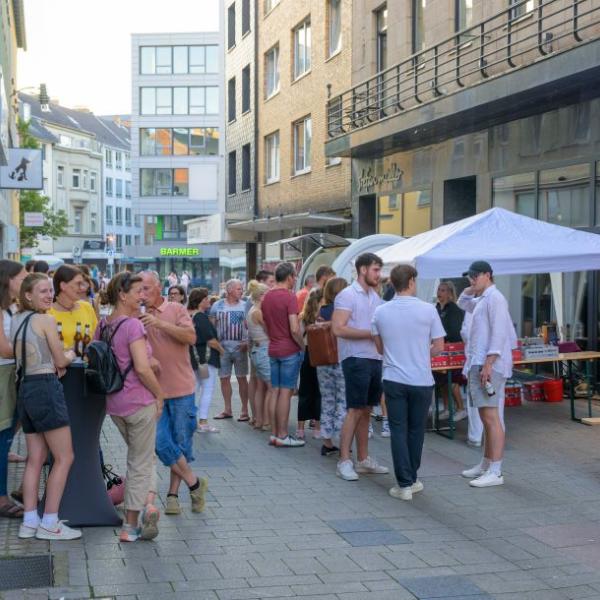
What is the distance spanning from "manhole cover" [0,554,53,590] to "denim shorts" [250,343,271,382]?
4.85 metres

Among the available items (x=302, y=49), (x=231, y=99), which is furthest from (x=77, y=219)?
(x=302, y=49)

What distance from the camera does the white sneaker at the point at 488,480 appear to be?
7.87m

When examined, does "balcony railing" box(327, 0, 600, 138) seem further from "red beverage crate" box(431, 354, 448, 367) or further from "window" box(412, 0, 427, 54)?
"red beverage crate" box(431, 354, 448, 367)

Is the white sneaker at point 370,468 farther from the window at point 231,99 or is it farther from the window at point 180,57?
the window at point 180,57

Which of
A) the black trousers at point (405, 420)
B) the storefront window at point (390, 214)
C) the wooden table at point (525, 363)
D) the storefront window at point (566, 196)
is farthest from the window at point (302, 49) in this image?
the black trousers at point (405, 420)

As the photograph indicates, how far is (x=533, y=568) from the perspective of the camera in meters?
5.73

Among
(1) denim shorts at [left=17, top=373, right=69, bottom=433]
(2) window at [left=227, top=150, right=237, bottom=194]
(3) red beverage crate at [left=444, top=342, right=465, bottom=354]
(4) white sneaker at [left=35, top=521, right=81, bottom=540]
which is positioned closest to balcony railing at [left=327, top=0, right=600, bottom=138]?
(3) red beverage crate at [left=444, top=342, right=465, bottom=354]

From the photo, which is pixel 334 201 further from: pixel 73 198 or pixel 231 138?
pixel 73 198

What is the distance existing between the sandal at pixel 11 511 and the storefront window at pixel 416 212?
1206 cm

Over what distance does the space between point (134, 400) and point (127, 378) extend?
0.15 metres

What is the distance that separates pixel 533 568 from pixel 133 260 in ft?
240

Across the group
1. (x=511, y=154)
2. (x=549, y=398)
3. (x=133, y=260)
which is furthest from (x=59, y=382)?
(x=133, y=260)

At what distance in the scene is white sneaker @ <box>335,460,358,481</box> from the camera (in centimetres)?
816

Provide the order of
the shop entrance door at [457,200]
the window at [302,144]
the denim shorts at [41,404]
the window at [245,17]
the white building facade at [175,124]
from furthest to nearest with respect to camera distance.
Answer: the white building facade at [175,124]
the window at [245,17]
the window at [302,144]
the shop entrance door at [457,200]
the denim shorts at [41,404]
